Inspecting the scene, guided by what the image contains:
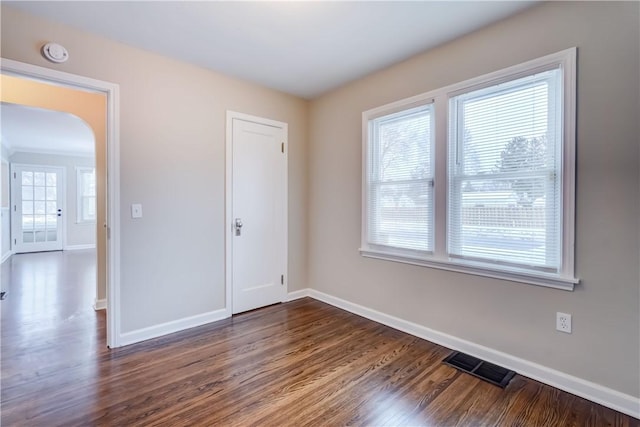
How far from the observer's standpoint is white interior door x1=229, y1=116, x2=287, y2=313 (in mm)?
3225

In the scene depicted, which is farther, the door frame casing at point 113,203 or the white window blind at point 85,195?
the white window blind at point 85,195

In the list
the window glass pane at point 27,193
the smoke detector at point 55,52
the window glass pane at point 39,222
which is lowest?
the window glass pane at point 39,222

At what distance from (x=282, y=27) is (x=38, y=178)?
26.5 ft

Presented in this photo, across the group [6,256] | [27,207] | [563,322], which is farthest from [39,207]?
[563,322]

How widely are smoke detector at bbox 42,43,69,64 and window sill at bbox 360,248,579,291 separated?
2973mm

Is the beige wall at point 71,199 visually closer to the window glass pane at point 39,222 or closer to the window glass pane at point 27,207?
the window glass pane at point 39,222

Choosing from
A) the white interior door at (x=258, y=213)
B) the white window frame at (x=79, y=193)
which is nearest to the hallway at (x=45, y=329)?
the white interior door at (x=258, y=213)

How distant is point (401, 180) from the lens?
2.85m

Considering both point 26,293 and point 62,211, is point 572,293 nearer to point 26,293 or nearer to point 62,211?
point 26,293

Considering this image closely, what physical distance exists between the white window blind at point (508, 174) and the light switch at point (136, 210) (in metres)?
2.58

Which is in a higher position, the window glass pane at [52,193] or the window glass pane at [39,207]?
the window glass pane at [52,193]

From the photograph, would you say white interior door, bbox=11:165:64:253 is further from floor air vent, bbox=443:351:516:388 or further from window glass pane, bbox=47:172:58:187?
floor air vent, bbox=443:351:516:388

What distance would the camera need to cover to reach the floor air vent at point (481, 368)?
2037 mm

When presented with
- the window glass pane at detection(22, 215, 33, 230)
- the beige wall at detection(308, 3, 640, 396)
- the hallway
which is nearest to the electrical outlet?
the beige wall at detection(308, 3, 640, 396)
